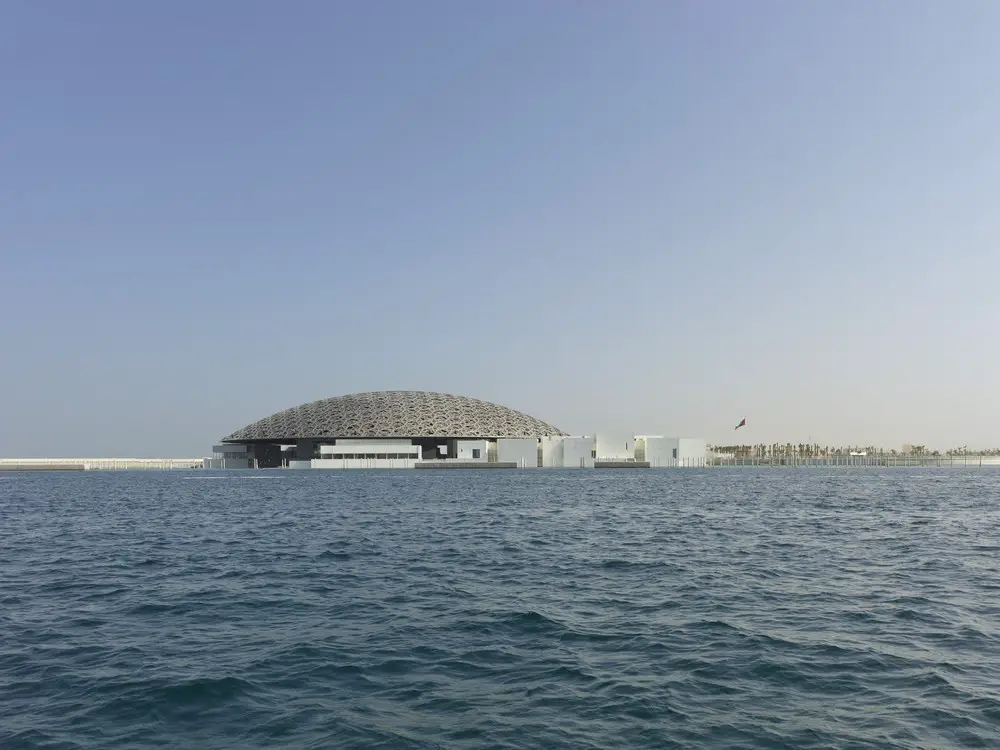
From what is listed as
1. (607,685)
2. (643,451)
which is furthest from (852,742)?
(643,451)

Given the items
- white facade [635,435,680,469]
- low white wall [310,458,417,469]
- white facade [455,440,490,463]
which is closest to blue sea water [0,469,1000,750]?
low white wall [310,458,417,469]

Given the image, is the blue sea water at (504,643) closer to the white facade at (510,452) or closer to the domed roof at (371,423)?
the white facade at (510,452)

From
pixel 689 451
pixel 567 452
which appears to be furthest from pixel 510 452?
pixel 689 451

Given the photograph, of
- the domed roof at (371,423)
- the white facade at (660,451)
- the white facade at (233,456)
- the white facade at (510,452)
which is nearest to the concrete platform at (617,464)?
the white facade at (510,452)

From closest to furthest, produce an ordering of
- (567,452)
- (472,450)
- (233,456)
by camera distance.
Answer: (567,452) < (472,450) < (233,456)

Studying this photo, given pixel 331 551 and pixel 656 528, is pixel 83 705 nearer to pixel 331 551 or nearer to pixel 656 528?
pixel 331 551

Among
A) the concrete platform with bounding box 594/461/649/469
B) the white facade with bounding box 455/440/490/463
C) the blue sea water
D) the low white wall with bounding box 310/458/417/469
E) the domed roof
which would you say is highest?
the domed roof

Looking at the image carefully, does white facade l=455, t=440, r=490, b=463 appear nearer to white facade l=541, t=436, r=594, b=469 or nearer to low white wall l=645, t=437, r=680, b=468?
white facade l=541, t=436, r=594, b=469

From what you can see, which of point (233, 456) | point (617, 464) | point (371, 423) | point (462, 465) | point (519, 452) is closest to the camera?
point (462, 465)

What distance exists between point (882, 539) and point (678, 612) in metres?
21.1

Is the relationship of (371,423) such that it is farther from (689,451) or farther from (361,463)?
(689,451)

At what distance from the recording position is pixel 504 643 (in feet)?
52.1

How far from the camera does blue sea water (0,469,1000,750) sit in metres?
11.2

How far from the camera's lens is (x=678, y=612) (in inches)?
736
